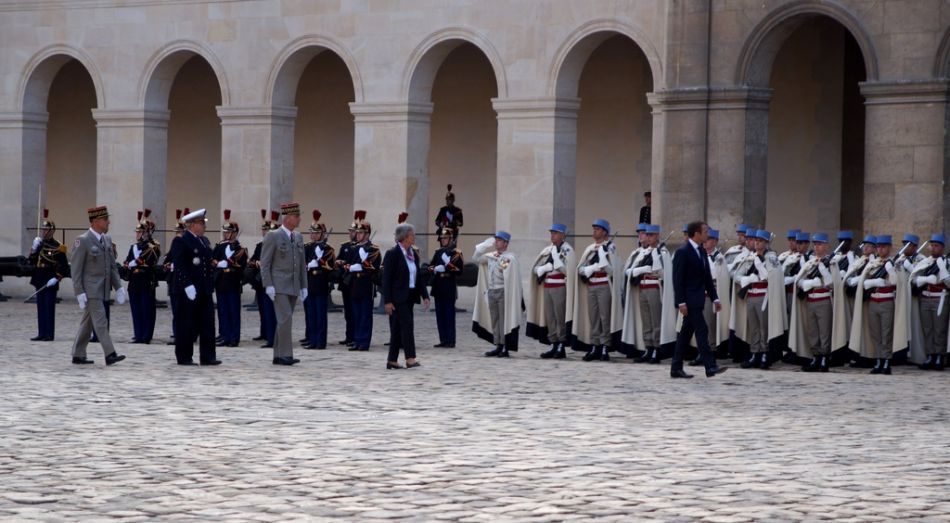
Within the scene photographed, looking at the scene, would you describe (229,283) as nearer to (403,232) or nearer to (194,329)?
(194,329)

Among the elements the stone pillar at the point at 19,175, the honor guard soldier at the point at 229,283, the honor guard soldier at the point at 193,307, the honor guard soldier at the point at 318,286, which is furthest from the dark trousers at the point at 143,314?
the stone pillar at the point at 19,175

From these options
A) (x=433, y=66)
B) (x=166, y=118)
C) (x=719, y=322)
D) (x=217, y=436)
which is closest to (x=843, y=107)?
(x=433, y=66)

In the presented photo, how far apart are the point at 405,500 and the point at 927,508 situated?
2853 mm

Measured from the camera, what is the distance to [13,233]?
31234 mm

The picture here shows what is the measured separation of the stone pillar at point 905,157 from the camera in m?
20.8

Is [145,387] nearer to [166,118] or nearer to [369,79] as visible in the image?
[369,79]

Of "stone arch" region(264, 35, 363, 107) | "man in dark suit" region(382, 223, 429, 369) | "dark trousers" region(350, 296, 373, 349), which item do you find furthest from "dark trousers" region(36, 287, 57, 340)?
"stone arch" region(264, 35, 363, 107)

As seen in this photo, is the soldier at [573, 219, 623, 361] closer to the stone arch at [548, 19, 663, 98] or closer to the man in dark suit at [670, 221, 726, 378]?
the man in dark suit at [670, 221, 726, 378]

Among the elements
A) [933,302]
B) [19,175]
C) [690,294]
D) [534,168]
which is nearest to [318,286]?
[690,294]

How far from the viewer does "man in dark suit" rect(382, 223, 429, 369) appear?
54.2ft

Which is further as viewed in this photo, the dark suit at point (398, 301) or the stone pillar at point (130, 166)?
the stone pillar at point (130, 166)

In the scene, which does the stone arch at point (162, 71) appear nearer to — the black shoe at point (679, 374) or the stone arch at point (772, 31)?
the stone arch at point (772, 31)

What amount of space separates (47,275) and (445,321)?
512 cm

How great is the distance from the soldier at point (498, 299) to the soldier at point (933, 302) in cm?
447
